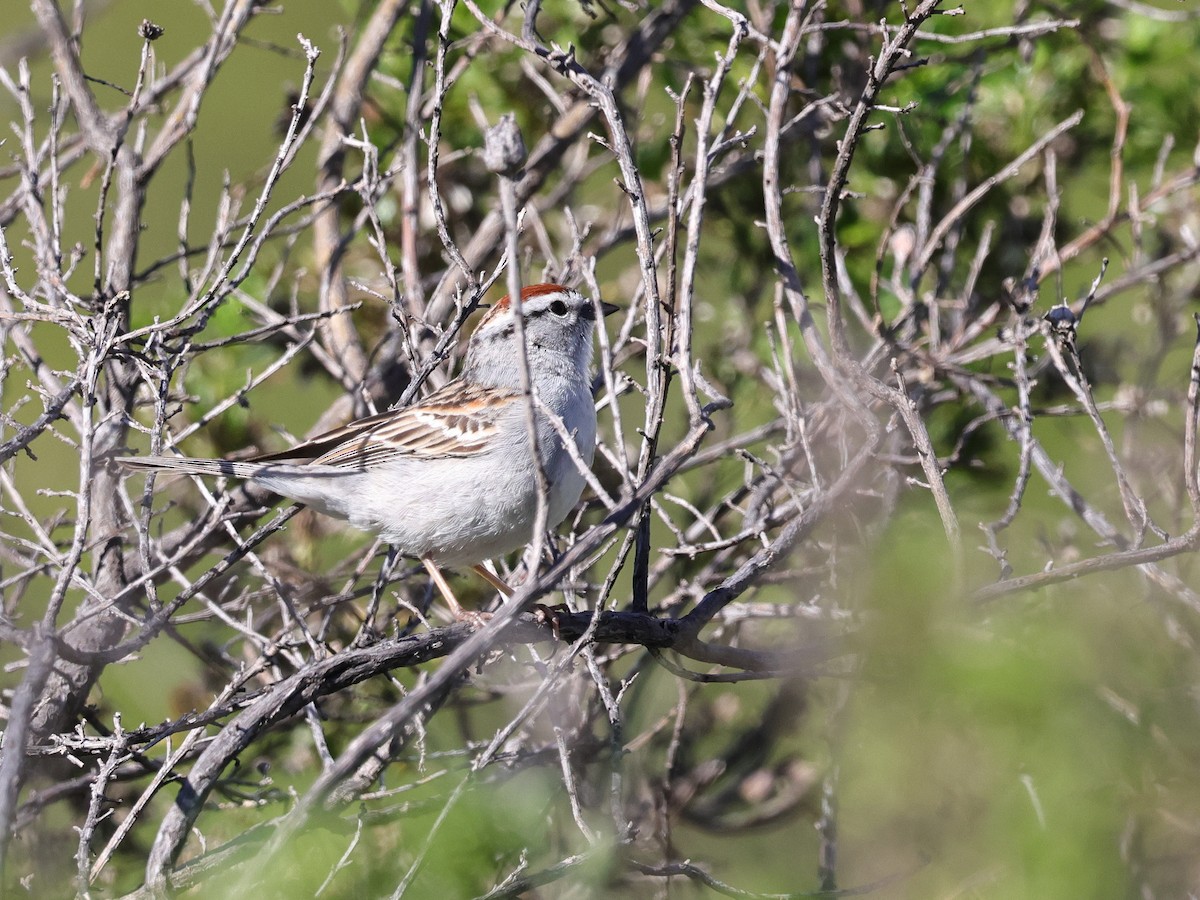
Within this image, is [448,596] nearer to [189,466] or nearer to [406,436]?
[406,436]

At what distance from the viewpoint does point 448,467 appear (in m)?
3.20

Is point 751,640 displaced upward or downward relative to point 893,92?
downward

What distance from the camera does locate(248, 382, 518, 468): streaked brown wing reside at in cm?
322

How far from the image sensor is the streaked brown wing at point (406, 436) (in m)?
3.22

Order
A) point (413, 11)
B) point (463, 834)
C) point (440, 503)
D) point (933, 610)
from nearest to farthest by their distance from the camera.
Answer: point (933, 610) < point (463, 834) < point (440, 503) < point (413, 11)

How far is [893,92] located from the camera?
12.2 ft

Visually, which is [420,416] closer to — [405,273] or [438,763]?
[405,273]

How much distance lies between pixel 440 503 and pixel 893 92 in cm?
194

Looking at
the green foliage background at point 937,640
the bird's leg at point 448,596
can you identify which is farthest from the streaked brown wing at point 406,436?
the green foliage background at point 937,640

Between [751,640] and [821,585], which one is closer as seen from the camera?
[821,585]

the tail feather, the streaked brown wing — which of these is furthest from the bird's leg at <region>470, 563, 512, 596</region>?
the tail feather

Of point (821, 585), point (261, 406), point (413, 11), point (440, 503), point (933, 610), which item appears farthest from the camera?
point (261, 406)

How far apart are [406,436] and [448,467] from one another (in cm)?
17

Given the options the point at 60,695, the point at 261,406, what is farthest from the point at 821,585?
the point at 261,406
